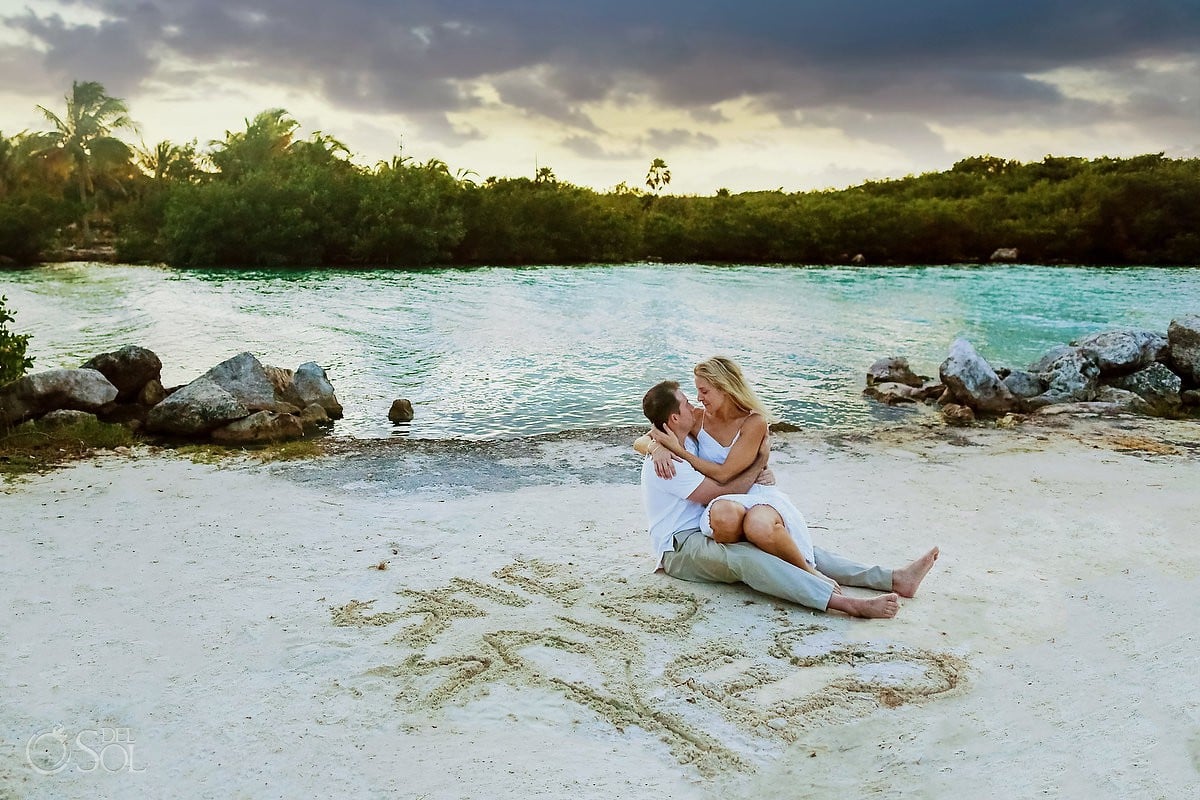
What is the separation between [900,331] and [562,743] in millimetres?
21014

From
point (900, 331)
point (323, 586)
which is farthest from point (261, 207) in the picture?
point (323, 586)

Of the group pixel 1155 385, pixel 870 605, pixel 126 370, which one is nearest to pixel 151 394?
pixel 126 370

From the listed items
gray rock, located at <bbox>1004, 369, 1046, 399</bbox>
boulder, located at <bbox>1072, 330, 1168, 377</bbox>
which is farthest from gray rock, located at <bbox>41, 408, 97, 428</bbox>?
boulder, located at <bbox>1072, 330, 1168, 377</bbox>

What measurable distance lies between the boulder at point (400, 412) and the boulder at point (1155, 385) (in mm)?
9453

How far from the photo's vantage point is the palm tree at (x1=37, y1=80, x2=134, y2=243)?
55156 mm

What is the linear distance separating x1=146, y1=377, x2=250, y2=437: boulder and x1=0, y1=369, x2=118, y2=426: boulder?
0.66 meters

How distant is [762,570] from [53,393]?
8.16 meters

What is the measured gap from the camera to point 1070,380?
43.4 feet

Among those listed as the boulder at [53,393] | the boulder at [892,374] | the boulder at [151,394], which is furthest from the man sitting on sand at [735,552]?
the boulder at [892,374]

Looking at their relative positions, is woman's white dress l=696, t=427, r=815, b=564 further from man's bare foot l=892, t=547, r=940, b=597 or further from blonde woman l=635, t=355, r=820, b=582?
man's bare foot l=892, t=547, r=940, b=597

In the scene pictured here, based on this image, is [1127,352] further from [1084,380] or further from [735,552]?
[735,552]

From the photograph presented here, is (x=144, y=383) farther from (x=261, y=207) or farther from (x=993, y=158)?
(x=993, y=158)

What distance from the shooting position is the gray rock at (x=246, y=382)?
35.4 feet

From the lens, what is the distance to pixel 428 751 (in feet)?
11.7
